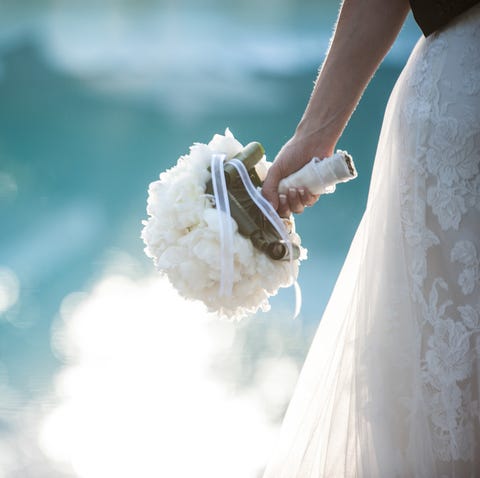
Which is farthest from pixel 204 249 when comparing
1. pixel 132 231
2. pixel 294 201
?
pixel 132 231

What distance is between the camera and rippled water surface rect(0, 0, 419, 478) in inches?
81.5

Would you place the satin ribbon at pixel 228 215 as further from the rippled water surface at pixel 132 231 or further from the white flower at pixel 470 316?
the rippled water surface at pixel 132 231

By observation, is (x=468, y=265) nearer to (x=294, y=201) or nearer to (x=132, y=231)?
(x=294, y=201)

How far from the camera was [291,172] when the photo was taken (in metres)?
1.21

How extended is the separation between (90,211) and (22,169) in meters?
0.91

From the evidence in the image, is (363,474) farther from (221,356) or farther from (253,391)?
(221,356)

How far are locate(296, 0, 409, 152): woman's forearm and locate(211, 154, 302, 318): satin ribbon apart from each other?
13 centimetres

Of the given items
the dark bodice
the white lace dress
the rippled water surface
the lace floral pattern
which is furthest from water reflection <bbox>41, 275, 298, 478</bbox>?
the dark bodice

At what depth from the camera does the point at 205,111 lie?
6328 millimetres

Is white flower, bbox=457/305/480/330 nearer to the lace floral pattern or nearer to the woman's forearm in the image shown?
the lace floral pattern

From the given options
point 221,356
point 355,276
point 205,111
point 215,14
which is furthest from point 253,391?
point 215,14

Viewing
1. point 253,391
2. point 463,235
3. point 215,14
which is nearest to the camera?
point 463,235

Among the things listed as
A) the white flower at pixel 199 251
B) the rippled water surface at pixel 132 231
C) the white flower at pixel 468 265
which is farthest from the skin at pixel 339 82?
the rippled water surface at pixel 132 231

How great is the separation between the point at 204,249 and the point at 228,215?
0.08 m
